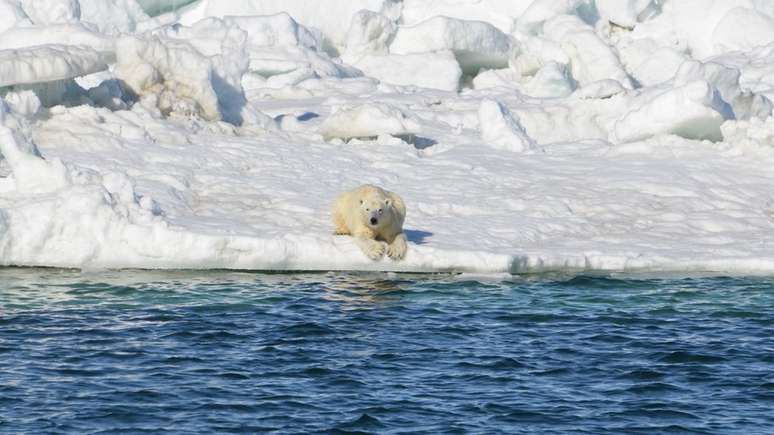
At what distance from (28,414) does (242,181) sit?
8.23 m

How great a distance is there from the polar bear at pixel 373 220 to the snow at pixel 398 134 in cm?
16

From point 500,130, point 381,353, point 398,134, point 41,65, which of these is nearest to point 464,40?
point 500,130

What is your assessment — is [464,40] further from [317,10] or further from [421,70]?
[317,10]

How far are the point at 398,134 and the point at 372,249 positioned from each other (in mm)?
6352

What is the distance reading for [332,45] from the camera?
30969 mm

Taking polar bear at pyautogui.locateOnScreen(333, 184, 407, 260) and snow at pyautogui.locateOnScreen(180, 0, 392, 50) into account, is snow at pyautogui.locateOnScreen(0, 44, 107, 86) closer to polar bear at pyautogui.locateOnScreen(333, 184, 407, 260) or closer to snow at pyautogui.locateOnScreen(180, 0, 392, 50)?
polar bear at pyautogui.locateOnScreen(333, 184, 407, 260)

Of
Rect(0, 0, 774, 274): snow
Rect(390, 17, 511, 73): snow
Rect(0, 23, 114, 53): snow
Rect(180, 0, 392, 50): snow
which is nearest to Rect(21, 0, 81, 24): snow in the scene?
Rect(0, 0, 774, 274): snow

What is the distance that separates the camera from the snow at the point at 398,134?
15.2m

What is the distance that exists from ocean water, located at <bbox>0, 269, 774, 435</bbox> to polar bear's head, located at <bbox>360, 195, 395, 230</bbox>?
24.3 inches

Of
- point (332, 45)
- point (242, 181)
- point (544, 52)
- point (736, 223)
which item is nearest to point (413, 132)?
point (242, 181)

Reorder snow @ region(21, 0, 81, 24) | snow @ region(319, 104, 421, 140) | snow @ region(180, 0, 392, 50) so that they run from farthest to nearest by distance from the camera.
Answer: snow @ region(180, 0, 392, 50) < snow @ region(21, 0, 81, 24) < snow @ region(319, 104, 421, 140)

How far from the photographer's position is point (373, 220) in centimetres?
1480

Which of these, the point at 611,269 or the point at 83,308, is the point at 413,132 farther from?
the point at 83,308

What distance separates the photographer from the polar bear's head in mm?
14867
